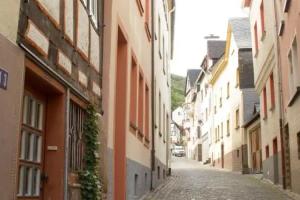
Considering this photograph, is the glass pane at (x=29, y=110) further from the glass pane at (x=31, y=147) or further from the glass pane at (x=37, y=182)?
the glass pane at (x=37, y=182)

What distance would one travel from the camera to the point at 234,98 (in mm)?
35312

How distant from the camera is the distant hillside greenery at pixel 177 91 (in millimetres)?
103688

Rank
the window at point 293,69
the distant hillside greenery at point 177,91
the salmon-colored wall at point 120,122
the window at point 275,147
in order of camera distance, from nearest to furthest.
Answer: the salmon-colored wall at point 120,122, the window at point 293,69, the window at point 275,147, the distant hillside greenery at point 177,91

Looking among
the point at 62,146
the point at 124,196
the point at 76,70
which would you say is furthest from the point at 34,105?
the point at 124,196

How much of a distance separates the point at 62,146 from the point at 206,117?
46.7 m

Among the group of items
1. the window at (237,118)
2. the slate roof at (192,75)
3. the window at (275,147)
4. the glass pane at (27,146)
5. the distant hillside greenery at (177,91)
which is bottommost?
the glass pane at (27,146)

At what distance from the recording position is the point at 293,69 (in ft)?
51.1

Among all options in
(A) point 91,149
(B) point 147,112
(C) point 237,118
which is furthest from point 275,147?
(C) point 237,118

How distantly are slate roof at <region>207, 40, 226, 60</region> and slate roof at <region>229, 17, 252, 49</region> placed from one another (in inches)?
490

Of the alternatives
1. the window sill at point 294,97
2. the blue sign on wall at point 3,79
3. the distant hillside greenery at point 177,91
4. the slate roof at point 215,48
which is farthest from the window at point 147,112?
the distant hillside greenery at point 177,91

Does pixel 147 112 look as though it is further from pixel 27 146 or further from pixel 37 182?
pixel 27 146

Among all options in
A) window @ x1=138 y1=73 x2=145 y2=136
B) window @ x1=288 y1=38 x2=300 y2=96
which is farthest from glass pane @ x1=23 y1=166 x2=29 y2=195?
window @ x1=288 y1=38 x2=300 y2=96

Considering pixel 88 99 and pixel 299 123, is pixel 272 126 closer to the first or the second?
pixel 299 123

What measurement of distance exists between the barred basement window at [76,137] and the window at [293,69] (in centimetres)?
769
